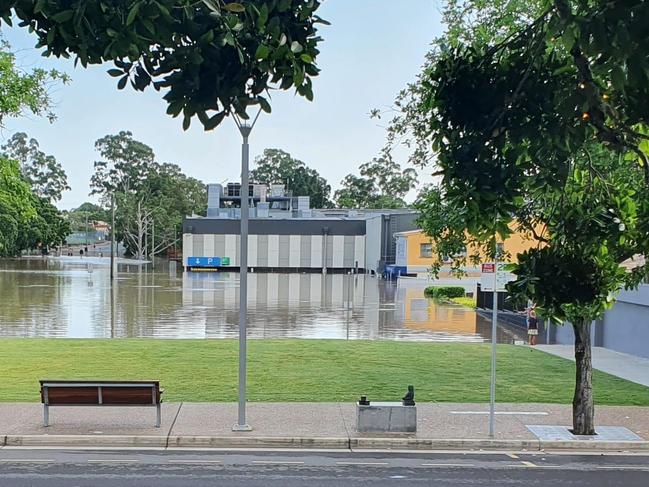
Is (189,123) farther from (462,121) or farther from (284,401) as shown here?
(284,401)

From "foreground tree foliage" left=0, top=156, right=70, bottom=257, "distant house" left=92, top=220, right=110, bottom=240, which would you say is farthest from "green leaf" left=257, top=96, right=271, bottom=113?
"distant house" left=92, top=220, right=110, bottom=240

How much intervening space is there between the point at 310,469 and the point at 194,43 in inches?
293

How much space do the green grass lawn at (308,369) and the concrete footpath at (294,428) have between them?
1055 mm

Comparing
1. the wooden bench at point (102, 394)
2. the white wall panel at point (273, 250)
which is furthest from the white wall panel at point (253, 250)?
the wooden bench at point (102, 394)

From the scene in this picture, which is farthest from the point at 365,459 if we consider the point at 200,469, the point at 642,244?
the point at 642,244

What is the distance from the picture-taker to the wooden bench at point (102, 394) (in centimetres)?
1054

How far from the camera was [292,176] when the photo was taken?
125 metres

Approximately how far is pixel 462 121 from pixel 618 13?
136cm

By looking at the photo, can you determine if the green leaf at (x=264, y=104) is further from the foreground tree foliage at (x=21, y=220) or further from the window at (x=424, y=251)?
the window at (x=424, y=251)

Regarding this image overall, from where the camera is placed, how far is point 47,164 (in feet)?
391

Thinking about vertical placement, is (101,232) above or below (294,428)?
above

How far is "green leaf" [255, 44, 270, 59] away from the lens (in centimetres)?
250

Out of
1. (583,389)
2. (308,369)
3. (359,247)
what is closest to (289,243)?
(359,247)

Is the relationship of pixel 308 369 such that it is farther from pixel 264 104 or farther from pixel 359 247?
pixel 359 247
